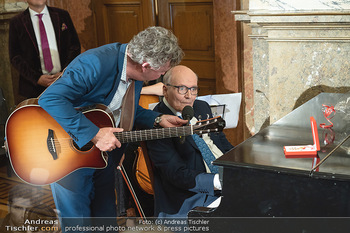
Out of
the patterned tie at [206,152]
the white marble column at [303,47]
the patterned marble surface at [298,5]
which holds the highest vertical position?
the patterned marble surface at [298,5]

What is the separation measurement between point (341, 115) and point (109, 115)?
1.13 metres

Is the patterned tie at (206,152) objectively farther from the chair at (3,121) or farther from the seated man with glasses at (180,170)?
the chair at (3,121)

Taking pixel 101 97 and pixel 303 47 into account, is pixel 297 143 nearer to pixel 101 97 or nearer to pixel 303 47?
pixel 101 97

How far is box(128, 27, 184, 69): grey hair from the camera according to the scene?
225cm

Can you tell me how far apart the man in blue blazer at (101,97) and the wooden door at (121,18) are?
268 cm

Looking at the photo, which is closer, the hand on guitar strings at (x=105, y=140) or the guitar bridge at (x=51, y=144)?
the hand on guitar strings at (x=105, y=140)

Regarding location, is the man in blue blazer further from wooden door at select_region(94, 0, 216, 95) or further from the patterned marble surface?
wooden door at select_region(94, 0, 216, 95)

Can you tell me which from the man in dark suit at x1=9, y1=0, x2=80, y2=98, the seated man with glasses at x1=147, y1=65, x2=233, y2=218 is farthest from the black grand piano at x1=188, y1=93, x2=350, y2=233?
the man in dark suit at x1=9, y1=0, x2=80, y2=98

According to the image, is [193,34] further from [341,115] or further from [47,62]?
[341,115]

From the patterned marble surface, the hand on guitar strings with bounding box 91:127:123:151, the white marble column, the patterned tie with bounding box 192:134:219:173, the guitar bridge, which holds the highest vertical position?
the patterned marble surface

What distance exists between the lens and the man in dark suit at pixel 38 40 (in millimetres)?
4047

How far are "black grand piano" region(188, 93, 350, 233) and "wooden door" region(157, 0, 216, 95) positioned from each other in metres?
2.87

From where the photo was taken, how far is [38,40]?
162 inches

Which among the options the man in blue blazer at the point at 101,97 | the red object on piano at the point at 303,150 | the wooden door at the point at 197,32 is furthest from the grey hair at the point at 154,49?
the wooden door at the point at 197,32
